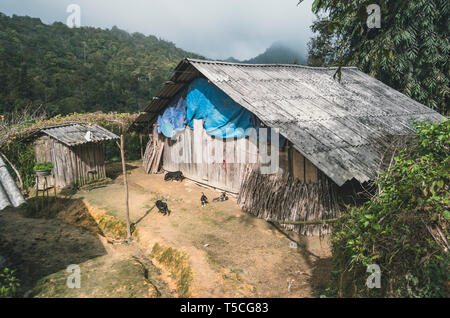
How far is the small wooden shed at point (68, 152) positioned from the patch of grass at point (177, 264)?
5.89 m

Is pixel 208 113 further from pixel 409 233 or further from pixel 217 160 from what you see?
pixel 409 233

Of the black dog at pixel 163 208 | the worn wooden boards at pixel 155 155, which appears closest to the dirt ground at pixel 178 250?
the black dog at pixel 163 208

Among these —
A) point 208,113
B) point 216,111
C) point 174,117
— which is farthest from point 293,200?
point 174,117

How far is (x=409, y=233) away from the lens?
344 centimetres

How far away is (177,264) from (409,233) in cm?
445

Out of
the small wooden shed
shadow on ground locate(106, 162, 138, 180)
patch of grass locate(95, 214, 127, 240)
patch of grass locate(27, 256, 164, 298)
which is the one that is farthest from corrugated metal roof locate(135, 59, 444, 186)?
patch of grass locate(95, 214, 127, 240)

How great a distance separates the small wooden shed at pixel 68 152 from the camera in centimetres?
1038

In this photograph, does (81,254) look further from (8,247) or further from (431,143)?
(431,143)

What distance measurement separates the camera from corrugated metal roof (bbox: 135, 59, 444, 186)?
6715 millimetres

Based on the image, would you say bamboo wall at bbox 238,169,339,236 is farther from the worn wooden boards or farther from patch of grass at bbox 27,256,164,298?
the worn wooden boards

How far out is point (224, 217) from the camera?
8250 millimetres

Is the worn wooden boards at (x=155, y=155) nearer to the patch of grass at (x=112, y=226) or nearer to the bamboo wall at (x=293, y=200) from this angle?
the patch of grass at (x=112, y=226)

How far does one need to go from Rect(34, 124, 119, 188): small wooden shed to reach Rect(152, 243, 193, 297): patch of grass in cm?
589

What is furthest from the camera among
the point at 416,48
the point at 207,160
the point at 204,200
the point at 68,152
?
the point at 416,48
